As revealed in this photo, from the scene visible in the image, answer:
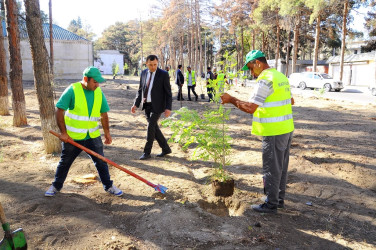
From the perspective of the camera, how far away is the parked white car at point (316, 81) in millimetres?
23984

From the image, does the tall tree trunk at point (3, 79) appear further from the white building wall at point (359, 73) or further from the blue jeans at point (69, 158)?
the white building wall at point (359, 73)

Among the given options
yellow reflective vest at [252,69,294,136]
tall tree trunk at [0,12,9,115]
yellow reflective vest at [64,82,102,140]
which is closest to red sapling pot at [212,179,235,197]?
yellow reflective vest at [252,69,294,136]

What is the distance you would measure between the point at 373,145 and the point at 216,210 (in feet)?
15.1

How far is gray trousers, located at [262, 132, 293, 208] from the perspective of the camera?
3.34 metres

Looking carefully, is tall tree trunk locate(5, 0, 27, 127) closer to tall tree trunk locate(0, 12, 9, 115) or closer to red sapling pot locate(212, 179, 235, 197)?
tall tree trunk locate(0, 12, 9, 115)

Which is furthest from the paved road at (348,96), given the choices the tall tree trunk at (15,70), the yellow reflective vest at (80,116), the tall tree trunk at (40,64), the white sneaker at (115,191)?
the tall tree trunk at (15,70)

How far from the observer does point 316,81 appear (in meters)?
25.6

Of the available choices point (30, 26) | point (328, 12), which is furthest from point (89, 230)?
point (328, 12)

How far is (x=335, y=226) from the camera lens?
336 centimetres

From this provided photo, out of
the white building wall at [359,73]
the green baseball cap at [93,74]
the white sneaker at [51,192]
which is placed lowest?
the white sneaker at [51,192]

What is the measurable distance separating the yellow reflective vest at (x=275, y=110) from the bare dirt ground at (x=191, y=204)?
1083 mm

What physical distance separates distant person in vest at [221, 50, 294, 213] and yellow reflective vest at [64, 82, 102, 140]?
5.40 ft

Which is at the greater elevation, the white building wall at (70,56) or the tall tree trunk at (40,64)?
the white building wall at (70,56)

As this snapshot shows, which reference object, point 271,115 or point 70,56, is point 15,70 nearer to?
point 271,115
